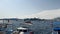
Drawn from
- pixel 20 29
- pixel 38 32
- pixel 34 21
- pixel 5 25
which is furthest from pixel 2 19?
pixel 38 32

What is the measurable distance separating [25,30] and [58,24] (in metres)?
0.84

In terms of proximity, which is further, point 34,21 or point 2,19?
point 2,19

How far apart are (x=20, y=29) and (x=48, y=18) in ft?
2.55

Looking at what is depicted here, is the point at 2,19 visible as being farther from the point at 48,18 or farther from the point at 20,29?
the point at 48,18

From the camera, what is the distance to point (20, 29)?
2666mm

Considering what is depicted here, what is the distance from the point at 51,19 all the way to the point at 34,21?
17.3 inches

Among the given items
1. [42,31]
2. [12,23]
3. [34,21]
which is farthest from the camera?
[12,23]

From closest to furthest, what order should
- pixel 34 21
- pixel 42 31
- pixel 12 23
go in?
pixel 42 31 < pixel 34 21 < pixel 12 23

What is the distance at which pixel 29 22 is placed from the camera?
111 inches

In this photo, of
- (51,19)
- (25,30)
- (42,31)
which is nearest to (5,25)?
(25,30)

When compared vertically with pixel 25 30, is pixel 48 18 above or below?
above

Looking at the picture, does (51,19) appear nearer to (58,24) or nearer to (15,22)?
(58,24)

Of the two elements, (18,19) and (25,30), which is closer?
(25,30)

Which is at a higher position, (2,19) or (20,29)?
(2,19)
